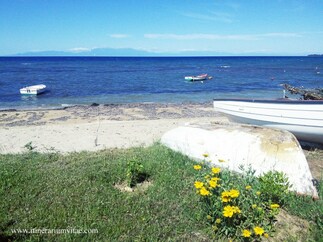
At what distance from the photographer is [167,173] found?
229 inches

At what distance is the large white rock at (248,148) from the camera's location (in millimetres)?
5426

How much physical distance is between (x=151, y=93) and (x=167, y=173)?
2499cm

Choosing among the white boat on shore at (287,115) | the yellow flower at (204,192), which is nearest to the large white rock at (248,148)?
the yellow flower at (204,192)

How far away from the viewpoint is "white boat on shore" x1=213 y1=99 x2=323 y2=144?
8.20 m

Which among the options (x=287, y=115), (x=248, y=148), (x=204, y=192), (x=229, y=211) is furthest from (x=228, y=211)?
(x=287, y=115)

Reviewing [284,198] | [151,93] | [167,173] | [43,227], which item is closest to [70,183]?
[43,227]

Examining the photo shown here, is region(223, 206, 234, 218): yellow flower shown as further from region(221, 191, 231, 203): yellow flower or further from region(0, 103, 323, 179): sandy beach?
region(0, 103, 323, 179): sandy beach

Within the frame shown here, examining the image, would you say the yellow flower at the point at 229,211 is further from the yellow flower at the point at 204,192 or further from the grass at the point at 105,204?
the grass at the point at 105,204

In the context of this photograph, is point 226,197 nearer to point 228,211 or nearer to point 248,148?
point 228,211

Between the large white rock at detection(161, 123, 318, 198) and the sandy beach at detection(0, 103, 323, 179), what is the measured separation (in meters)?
1.11

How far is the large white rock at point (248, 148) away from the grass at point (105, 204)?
423 millimetres

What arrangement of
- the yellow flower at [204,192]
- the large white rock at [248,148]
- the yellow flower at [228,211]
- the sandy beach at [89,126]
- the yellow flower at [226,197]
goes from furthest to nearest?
the sandy beach at [89,126], the large white rock at [248,148], the yellow flower at [204,192], the yellow flower at [226,197], the yellow flower at [228,211]

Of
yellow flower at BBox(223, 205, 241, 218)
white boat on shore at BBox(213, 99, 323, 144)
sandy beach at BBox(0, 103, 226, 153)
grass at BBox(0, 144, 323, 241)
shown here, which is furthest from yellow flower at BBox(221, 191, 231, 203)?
white boat on shore at BBox(213, 99, 323, 144)

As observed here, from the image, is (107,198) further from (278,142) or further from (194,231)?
(278,142)
